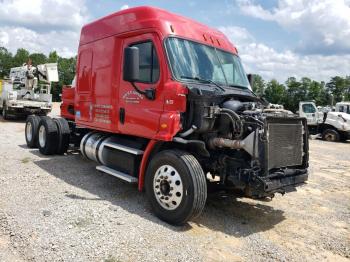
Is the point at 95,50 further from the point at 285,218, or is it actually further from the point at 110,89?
the point at 285,218

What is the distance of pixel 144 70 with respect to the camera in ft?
19.5

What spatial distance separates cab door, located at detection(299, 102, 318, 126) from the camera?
22.1 metres

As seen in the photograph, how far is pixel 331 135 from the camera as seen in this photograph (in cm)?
2100

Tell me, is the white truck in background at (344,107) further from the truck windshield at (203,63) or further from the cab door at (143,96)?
the cab door at (143,96)

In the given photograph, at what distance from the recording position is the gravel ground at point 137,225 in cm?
430

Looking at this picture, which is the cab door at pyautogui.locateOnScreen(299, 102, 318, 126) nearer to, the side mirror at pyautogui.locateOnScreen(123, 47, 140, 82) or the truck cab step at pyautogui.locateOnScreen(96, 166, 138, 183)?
the truck cab step at pyautogui.locateOnScreen(96, 166, 138, 183)

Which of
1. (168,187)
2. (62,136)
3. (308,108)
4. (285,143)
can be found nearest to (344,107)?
(308,108)

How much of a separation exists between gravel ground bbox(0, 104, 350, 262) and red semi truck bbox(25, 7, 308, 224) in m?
0.42

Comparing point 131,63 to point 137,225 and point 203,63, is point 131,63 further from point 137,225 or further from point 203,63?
point 137,225

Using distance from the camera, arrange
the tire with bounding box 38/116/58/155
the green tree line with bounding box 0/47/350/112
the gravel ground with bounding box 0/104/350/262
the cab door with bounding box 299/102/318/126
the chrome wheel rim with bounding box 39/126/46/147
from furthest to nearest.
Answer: the green tree line with bounding box 0/47/350/112, the cab door with bounding box 299/102/318/126, the chrome wheel rim with bounding box 39/126/46/147, the tire with bounding box 38/116/58/155, the gravel ground with bounding box 0/104/350/262

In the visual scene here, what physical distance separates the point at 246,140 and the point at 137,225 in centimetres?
178

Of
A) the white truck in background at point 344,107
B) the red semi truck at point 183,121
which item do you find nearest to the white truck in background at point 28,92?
the red semi truck at point 183,121

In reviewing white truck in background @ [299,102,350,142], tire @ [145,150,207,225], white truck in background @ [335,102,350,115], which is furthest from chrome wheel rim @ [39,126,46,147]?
white truck in background @ [335,102,350,115]

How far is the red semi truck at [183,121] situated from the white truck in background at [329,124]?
620 inches
